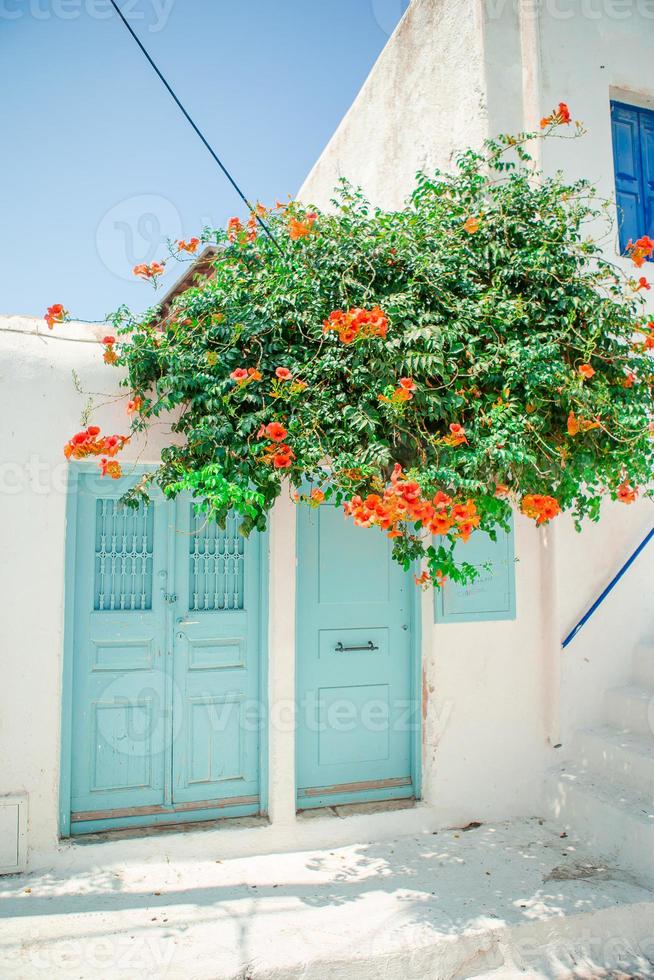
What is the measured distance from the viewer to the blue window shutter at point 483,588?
454cm

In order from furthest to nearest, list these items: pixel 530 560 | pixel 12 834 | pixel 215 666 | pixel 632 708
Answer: pixel 530 560, pixel 632 708, pixel 215 666, pixel 12 834

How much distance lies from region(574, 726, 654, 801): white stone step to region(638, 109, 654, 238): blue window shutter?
A: 3.70 meters

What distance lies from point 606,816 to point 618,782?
11.9 inches

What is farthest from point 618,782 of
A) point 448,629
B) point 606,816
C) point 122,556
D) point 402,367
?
point 122,556

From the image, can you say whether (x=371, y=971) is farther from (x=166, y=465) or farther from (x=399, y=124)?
(x=399, y=124)

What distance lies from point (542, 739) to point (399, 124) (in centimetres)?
495

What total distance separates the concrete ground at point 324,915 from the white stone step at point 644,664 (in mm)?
1306

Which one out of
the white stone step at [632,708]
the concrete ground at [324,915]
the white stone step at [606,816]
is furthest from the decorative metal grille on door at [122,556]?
the white stone step at [632,708]

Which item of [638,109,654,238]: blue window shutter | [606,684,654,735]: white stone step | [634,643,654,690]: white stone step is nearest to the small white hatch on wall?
[606,684,654,735]: white stone step

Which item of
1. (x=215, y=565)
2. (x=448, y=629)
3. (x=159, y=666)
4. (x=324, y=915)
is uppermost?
(x=215, y=565)

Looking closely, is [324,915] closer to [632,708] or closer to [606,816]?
[606,816]

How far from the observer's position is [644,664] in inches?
192

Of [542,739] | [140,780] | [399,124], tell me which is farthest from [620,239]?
[140,780]

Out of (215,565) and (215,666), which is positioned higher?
(215,565)
